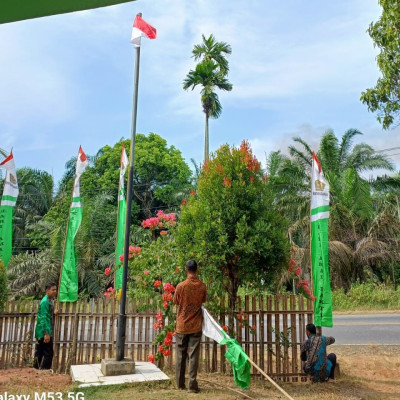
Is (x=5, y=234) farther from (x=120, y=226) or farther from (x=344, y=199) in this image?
(x=344, y=199)

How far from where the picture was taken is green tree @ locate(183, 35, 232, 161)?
1050 inches

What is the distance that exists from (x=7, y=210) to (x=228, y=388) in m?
7.29

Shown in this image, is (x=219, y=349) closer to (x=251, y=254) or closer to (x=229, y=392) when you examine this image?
(x=229, y=392)

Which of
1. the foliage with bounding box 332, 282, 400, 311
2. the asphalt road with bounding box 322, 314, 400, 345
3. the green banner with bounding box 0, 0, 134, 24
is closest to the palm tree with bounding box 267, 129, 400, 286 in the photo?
the foliage with bounding box 332, 282, 400, 311

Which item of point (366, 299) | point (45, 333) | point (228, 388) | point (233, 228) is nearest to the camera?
point (228, 388)

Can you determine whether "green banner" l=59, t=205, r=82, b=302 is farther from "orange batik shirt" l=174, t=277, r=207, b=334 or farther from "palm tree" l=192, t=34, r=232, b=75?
"palm tree" l=192, t=34, r=232, b=75

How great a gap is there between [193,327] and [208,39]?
25.3 m

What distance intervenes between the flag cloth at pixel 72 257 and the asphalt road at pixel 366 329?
23.7 ft

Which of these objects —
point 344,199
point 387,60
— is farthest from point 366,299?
point 387,60

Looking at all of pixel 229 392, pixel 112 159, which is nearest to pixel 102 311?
pixel 229 392

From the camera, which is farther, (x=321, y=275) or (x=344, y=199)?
(x=344, y=199)

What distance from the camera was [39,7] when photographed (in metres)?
→ 1.97

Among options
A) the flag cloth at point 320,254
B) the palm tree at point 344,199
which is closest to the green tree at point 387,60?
the flag cloth at point 320,254

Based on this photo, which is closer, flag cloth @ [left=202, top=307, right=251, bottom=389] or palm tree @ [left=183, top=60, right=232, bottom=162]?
flag cloth @ [left=202, top=307, right=251, bottom=389]
